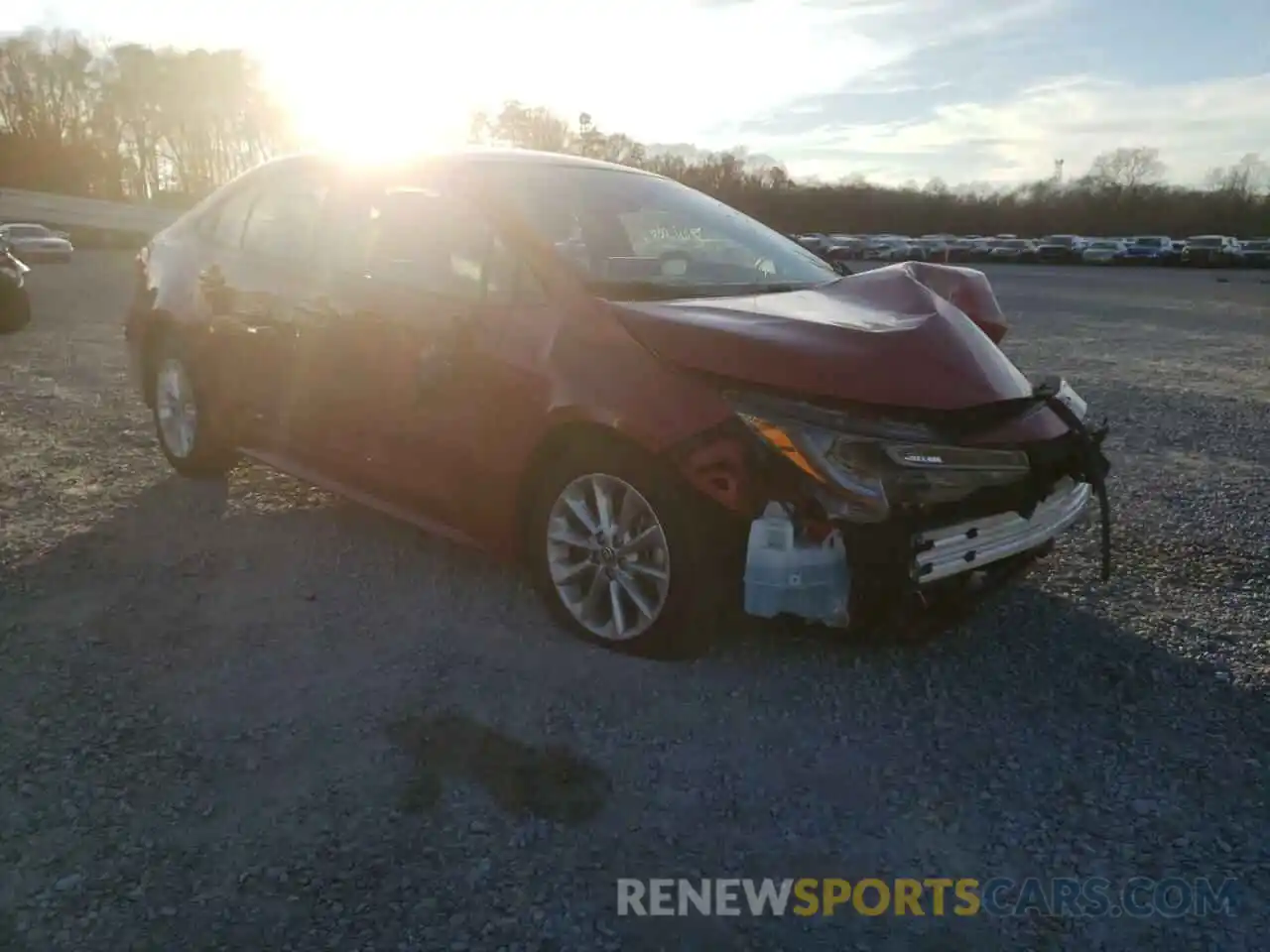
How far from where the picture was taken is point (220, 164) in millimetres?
75438

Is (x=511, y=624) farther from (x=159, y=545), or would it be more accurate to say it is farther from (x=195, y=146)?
(x=195, y=146)

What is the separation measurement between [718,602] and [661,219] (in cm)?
198

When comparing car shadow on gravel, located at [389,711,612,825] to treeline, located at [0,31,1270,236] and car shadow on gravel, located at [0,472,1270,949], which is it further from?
treeline, located at [0,31,1270,236]

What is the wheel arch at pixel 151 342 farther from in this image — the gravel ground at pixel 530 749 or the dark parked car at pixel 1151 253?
the dark parked car at pixel 1151 253

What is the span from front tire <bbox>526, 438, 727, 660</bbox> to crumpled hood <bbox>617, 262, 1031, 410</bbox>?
409 millimetres

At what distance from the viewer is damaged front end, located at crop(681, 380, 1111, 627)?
3.17 metres

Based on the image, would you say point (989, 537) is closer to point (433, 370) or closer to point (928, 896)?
point (928, 896)

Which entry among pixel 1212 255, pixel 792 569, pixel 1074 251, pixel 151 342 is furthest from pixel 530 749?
pixel 1074 251

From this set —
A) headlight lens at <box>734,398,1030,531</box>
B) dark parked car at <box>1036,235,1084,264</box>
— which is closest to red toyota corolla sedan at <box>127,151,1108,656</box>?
headlight lens at <box>734,398,1030,531</box>

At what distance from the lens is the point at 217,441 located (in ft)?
18.1

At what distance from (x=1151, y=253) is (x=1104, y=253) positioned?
6.35 ft

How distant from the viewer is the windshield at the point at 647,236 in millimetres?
3973

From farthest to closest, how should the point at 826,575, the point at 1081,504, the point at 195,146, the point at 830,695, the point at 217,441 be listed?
the point at 195,146, the point at 217,441, the point at 1081,504, the point at 830,695, the point at 826,575

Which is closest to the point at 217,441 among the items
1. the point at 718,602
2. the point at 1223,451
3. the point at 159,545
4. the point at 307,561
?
the point at 159,545
